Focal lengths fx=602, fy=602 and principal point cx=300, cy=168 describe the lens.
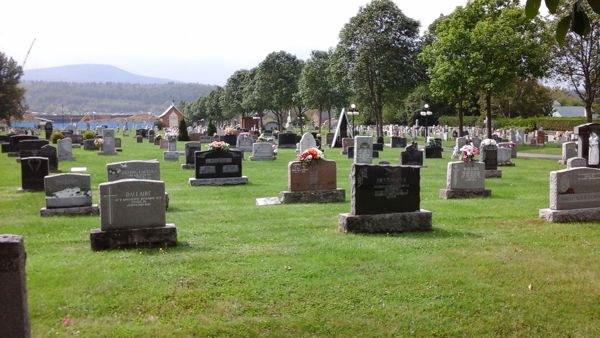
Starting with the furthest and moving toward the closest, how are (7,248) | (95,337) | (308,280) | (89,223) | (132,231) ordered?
(89,223) → (132,231) → (308,280) → (95,337) → (7,248)

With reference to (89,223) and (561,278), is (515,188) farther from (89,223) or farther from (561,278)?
(89,223)

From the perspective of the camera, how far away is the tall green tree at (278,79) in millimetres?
75688

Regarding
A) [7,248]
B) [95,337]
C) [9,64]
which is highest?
[9,64]

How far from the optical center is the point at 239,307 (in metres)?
6.72

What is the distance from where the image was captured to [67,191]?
45.4 feet

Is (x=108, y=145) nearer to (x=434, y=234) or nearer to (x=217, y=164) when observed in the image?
(x=217, y=164)

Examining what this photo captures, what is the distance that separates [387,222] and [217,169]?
1113 cm

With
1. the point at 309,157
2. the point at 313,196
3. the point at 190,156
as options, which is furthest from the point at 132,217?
the point at 190,156

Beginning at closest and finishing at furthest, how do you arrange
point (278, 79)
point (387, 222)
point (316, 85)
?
1. point (387, 222)
2. point (316, 85)
3. point (278, 79)

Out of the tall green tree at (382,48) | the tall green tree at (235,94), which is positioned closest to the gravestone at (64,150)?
the tall green tree at (382,48)

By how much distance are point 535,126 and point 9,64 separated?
6949cm

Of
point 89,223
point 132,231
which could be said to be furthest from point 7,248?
point 89,223

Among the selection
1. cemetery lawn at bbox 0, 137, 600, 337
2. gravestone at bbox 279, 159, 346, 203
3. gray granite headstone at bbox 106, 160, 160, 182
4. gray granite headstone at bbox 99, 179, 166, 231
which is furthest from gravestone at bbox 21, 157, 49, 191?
gray granite headstone at bbox 99, 179, 166, 231

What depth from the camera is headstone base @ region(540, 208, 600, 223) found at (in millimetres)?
11766
